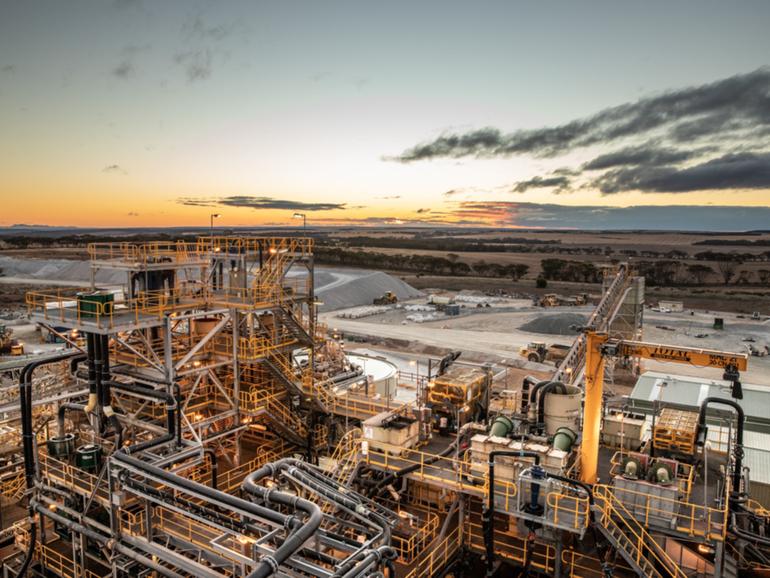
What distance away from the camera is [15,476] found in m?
21.4

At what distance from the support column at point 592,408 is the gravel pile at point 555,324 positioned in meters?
45.5

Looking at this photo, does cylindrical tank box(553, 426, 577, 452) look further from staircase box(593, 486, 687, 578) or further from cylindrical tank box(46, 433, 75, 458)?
cylindrical tank box(46, 433, 75, 458)

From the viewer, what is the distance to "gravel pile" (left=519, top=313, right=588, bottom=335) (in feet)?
199

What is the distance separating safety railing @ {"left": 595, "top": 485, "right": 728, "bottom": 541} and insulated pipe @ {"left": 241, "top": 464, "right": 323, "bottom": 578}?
7660 millimetres

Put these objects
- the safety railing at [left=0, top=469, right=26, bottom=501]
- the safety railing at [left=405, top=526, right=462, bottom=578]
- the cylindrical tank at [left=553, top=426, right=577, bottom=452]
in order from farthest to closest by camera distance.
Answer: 1. the safety railing at [left=0, top=469, right=26, bottom=501]
2. the cylindrical tank at [left=553, top=426, right=577, bottom=452]
3. the safety railing at [left=405, top=526, right=462, bottom=578]

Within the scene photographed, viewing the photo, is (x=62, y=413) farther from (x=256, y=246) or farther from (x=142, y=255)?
(x=256, y=246)

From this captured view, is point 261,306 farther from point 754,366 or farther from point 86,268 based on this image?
point 86,268

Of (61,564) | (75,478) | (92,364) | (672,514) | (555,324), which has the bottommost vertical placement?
(555,324)

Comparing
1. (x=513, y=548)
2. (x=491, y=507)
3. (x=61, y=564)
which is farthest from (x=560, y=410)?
(x=61, y=564)

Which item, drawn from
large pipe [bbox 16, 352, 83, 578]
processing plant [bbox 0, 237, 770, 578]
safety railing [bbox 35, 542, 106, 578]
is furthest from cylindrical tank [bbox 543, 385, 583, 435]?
large pipe [bbox 16, 352, 83, 578]

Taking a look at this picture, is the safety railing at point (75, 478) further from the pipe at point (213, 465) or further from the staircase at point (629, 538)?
the staircase at point (629, 538)

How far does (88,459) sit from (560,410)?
15585mm

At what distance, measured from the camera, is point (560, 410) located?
1927 cm

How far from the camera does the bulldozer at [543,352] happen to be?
48500mm
